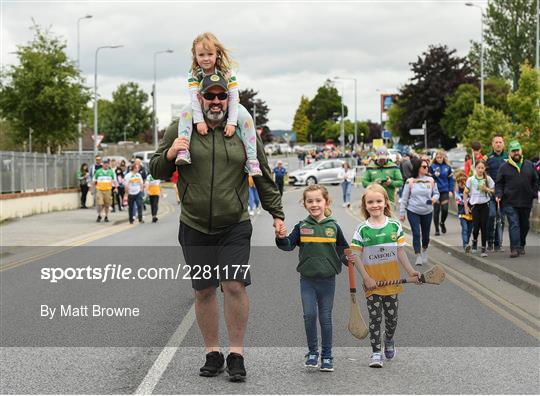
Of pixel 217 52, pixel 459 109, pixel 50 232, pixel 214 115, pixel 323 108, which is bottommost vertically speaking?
pixel 50 232

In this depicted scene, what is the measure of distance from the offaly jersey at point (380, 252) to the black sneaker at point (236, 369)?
1.14m

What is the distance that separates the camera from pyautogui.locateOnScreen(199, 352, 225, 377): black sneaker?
6.05 meters

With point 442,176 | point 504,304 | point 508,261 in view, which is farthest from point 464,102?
point 504,304

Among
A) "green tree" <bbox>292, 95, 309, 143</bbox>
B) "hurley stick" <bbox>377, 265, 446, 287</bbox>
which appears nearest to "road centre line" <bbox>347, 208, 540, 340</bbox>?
"hurley stick" <bbox>377, 265, 446, 287</bbox>

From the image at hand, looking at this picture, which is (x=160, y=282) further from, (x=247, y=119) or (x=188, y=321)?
(x=247, y=119)

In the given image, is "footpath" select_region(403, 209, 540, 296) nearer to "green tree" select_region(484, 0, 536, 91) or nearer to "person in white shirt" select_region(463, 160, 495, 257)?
"person in white shirt" select_region(463, 160, 495, 257)

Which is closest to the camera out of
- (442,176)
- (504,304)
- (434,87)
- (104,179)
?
(504,304)

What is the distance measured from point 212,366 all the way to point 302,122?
6750 inches

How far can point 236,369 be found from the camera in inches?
232

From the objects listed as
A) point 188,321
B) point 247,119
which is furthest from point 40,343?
point 247,119

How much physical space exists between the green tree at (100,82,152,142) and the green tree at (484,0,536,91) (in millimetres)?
59038

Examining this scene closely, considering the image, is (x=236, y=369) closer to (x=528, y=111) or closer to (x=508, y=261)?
(x=508, y=261)

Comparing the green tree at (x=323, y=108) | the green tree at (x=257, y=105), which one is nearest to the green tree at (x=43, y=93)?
the green tree at (x=257, y=105)

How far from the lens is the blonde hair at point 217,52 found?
5773mm
